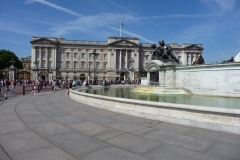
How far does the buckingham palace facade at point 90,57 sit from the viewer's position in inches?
3022

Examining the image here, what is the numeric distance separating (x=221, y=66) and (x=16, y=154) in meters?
10.2

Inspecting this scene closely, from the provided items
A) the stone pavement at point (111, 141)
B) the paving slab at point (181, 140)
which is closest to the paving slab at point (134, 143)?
the stone pavement at point (111, 141)

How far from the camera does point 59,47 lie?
79188 millimetres

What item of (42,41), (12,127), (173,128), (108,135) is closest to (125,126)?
(108,135)

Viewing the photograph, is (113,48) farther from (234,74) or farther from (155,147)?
(155,147)

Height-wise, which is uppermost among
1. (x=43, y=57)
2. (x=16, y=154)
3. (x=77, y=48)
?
(x=77, y=48)

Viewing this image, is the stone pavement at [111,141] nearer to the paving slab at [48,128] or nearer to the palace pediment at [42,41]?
the paving slab at [48,128]

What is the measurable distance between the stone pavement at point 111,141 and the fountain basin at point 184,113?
24 cm

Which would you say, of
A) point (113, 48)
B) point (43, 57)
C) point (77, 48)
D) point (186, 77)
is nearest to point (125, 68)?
point (113, 48)

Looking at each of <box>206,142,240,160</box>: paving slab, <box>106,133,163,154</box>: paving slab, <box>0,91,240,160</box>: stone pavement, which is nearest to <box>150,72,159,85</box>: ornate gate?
<box>0,91,240,160</box>: stone pavement

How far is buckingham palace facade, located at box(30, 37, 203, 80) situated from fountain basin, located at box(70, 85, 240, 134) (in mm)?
70027

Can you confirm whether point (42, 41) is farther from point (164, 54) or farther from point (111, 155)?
point (111, 155)

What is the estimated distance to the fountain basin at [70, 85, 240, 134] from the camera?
4.62 metres

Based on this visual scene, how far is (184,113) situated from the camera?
5.43 metres
